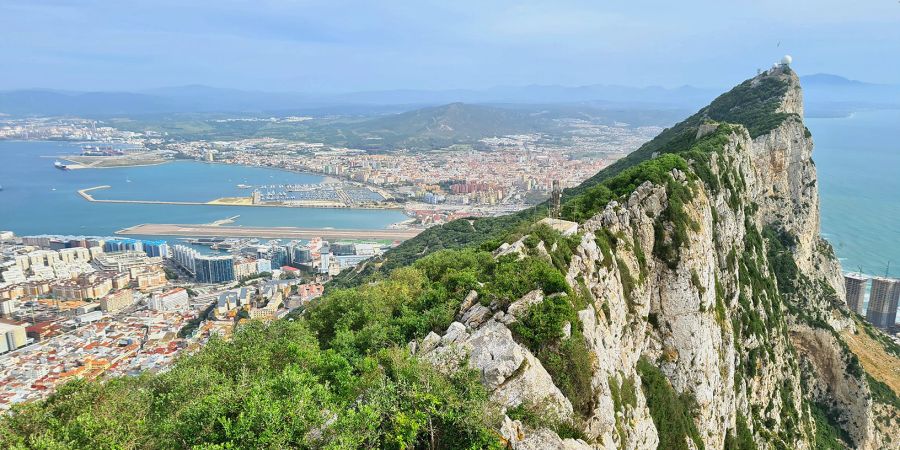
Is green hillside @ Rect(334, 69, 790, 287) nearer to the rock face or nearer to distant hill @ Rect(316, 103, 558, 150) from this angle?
the rock face

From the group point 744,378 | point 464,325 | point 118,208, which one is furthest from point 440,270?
point 118,208

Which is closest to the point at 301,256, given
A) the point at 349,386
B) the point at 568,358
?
the point at 349,386

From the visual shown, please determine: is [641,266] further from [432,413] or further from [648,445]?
[432,413]

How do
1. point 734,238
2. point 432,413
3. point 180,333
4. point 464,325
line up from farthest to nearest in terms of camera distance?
point 180,333 → point 734,238 → point 464,325 → point 432,413

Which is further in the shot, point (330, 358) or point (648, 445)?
point (648, 445)

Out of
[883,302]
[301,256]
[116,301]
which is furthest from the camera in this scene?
[301,256]

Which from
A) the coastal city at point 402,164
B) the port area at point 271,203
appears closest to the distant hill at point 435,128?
the coastal city at point 402,164

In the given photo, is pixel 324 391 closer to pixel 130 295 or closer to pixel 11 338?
pixel 11 338

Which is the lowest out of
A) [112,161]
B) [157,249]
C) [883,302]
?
[883,302]
